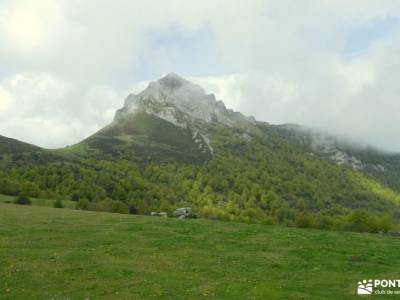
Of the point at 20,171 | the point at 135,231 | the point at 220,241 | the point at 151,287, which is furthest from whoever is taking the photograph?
the point at 20,171

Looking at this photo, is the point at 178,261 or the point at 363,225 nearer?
the point at 178,261

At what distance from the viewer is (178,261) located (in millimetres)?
31000

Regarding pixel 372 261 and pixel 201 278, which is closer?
pixel 201 278

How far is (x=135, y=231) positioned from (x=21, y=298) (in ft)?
70.3

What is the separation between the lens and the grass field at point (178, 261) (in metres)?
23.9

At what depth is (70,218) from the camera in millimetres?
49969

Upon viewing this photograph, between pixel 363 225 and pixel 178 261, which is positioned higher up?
pixel 363 225

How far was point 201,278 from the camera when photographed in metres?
26.6

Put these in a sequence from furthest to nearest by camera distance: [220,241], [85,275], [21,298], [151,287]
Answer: [220,241], [85,275], [151,287], [21,298]

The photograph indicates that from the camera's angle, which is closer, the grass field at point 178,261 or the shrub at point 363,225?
the grass field at point 178,261

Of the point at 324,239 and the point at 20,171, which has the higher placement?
the point at 20,171

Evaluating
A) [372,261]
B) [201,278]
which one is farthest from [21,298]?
[372,261]

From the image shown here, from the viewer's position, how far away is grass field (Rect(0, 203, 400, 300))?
78.4 ft

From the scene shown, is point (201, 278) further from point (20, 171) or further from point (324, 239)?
point (20, 171)
